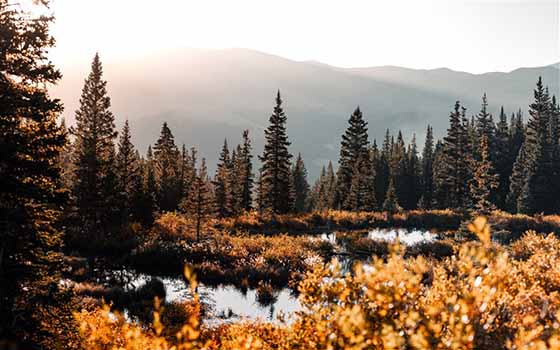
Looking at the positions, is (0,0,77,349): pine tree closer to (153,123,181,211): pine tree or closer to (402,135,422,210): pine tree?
(153,123,181,211): pine tree

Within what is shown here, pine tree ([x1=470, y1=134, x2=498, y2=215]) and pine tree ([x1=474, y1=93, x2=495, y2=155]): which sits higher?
A: pine tree ([x1=474, y1=93, x2=495, y2=155])

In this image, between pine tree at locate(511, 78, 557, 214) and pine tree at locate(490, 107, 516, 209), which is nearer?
pine tree at locate(511, 78, 557, 214)

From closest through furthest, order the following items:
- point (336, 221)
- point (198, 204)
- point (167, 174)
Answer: point (198, 204), point (336, 221), point (167, 174)

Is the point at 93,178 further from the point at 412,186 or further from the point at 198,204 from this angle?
the point at 412,186

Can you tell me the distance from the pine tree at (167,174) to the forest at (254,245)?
281 millimetres

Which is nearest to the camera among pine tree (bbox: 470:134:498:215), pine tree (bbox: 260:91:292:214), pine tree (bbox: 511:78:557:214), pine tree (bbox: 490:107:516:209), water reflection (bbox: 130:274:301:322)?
water reflection (bbox: 130:274:301:322)

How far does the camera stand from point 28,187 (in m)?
14.0

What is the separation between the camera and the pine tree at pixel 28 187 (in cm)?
1381

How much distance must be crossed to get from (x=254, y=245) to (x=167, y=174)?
107 ft

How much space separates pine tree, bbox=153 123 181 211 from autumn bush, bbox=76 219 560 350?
186 feet

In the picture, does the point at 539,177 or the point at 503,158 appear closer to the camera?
the point at 539,177

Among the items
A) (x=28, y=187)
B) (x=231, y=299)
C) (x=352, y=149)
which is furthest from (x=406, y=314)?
(x=352, y=149)

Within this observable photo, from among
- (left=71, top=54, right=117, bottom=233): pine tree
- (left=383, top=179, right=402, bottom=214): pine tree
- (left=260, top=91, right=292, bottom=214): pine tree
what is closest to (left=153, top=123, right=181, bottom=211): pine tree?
(left=260, top=91, right=292, bottom=214): pine tree

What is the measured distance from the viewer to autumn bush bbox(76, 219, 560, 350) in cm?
540
